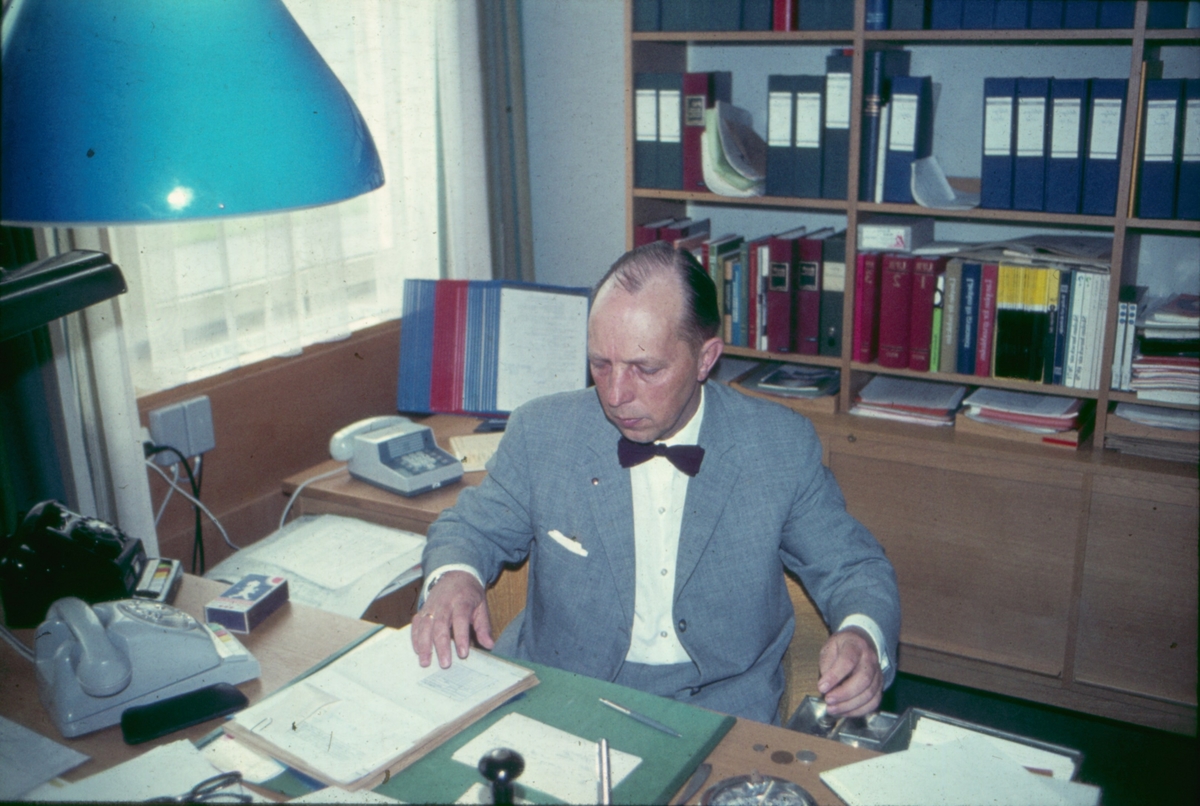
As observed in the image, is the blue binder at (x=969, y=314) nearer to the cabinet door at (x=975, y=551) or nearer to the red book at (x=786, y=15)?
the cabinet door at (x=975, y=551)

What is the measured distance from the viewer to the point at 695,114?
2807mm

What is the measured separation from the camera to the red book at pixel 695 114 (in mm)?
2787

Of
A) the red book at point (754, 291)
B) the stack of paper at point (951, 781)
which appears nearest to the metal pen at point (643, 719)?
the stack of paper at point (951, 781)

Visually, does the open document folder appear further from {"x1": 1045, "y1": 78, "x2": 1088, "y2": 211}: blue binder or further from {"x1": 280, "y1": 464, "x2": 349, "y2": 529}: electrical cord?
{"x1": 1045, "y1": 78, "x2": 1088, "y2": 211}: blue binder

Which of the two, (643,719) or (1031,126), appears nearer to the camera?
(643,719)

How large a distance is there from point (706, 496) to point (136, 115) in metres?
1.07

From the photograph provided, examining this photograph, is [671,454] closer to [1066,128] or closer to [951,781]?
[951,781]

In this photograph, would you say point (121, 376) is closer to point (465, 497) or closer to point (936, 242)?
point (465, 497)

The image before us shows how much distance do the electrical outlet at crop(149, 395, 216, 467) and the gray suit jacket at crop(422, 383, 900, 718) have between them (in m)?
0.86

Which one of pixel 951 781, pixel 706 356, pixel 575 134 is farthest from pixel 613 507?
pixel 575 134

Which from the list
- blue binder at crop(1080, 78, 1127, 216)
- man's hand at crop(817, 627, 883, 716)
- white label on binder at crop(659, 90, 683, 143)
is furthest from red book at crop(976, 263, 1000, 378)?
man's hand at crop(817, 627, 883, 716)

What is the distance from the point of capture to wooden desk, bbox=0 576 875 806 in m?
1.19

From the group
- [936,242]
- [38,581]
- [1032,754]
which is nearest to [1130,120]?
[936,242]

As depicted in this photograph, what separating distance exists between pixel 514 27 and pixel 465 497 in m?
2.00
